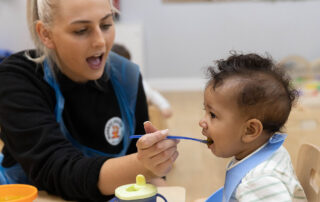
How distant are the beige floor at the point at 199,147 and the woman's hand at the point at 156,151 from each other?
0.47 feet

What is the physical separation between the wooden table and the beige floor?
5 cm

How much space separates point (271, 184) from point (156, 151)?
243mm

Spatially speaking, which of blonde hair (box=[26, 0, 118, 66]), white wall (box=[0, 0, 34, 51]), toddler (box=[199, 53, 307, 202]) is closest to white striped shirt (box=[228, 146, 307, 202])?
toddler (box=[199, 53, 307, 202])

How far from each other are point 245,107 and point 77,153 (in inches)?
17.8

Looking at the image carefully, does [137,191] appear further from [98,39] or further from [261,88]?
[98,39]

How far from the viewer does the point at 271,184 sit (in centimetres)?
76

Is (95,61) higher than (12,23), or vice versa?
(12,23)

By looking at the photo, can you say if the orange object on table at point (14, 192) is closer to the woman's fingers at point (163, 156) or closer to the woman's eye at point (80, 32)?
the woman's fingers at point (163, 156)

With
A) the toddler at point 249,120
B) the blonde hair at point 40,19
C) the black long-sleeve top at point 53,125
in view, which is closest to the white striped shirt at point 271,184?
the toddler at point 249,120

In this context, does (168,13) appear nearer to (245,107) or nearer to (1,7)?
(1,7)

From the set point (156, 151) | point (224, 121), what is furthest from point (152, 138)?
point (224, 121)

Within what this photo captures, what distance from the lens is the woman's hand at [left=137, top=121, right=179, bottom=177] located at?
0.85 m

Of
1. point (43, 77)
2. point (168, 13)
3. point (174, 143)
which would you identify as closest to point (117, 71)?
point (43, 77)

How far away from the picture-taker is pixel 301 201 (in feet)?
2.76
